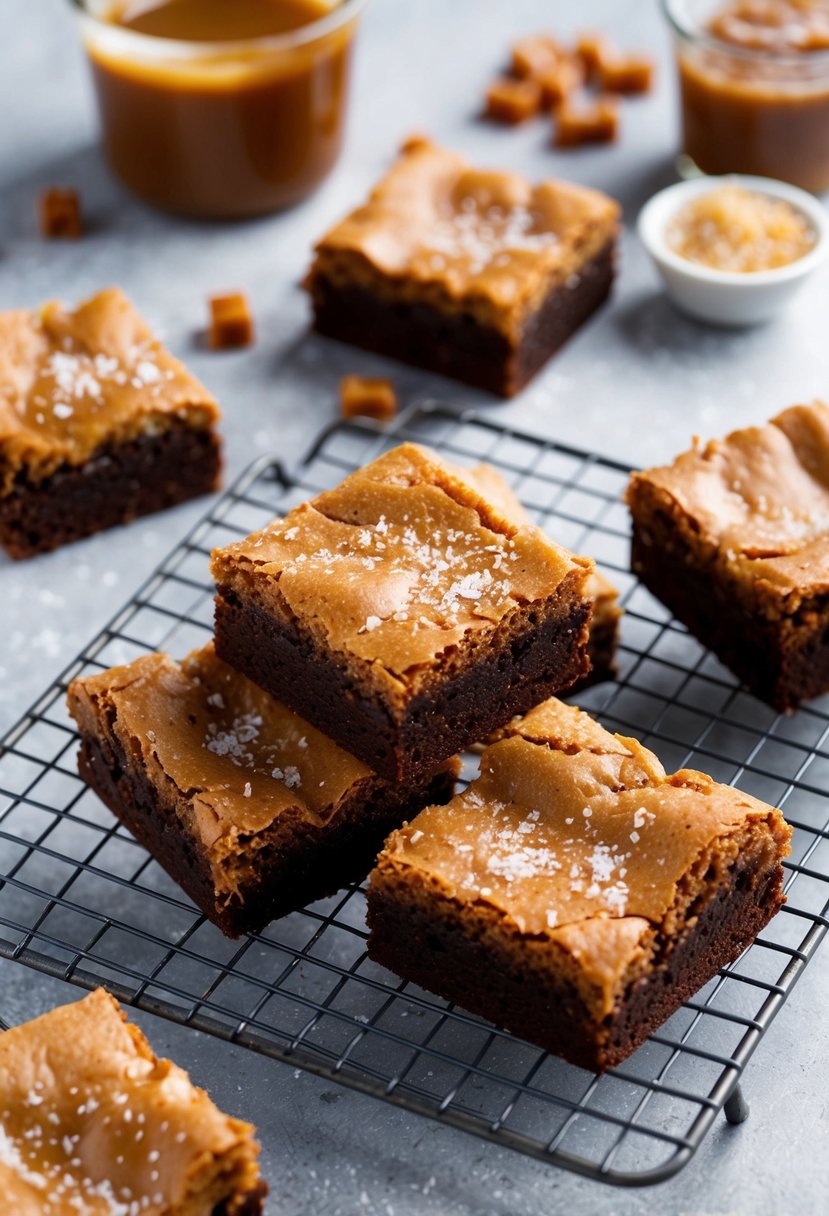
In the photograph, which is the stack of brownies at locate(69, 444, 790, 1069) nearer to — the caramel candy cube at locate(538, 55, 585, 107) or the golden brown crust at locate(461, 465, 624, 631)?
the golden brown crust at locate(461, 465, 624, 631)

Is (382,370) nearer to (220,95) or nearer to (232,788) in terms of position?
(220,95)

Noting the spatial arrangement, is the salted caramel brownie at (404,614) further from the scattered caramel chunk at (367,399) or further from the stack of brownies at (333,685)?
the scattered caramel chunk at (367,399)

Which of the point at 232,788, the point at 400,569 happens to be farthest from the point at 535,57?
the point at 232,788

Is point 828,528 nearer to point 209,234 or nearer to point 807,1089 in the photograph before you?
point 807,1089

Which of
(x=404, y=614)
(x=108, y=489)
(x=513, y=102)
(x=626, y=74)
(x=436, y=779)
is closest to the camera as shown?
(x=404, y=614)

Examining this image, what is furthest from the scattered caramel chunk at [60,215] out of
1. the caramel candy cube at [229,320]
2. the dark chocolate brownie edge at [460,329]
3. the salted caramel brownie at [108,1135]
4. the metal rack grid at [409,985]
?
the salted caramel brownie at [108,1135]

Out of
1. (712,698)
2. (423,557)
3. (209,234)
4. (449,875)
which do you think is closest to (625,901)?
(449,875)
